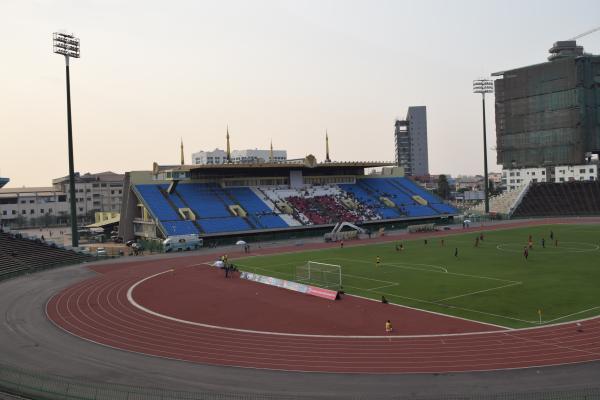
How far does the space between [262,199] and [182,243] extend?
2073 cm

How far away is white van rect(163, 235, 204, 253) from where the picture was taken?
67.3 m

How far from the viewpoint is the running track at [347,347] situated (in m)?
22.6

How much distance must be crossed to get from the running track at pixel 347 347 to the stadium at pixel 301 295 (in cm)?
12

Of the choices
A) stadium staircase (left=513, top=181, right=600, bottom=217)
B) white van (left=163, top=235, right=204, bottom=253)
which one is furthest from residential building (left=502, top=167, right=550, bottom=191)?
white van (left=163, top=235, right=204, bottom=253)

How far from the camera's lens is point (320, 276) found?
44.9 metres

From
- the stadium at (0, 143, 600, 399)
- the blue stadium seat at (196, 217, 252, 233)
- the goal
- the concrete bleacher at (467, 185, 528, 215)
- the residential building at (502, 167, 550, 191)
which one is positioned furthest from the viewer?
the residential building at (502, 167, 550, 191)

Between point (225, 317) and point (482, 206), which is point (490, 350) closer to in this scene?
point (225, 317)

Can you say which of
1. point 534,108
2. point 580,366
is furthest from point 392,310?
point 534,108

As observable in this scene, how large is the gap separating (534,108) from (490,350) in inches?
4094

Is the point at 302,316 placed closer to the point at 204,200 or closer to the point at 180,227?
the point at 180,227

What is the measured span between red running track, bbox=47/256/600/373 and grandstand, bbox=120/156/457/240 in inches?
1566

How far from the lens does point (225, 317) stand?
3241 centimetres

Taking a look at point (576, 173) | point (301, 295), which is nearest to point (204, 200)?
point (301, 295)

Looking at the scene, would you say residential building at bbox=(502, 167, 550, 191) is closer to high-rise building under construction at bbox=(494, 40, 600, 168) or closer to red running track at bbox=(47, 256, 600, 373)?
high-rise building under construction at bbox=(494, 40, 600, 168)
